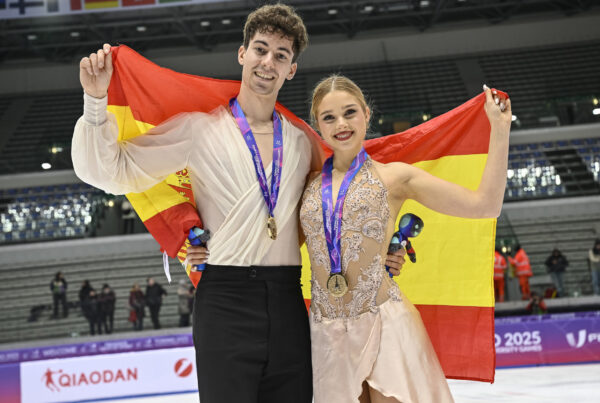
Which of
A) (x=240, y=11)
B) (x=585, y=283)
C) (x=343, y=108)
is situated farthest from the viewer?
(x=240, y=11)

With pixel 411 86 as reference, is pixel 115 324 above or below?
below

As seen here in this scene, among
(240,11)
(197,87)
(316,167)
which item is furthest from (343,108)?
(240,11)

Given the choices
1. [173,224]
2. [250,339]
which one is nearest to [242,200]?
[173,224]

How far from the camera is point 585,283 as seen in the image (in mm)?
12828

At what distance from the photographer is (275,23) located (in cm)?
260

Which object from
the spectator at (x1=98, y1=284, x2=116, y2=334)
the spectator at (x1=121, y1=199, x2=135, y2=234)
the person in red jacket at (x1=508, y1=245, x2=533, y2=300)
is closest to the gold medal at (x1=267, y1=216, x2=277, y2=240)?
the person in red jacket at (x1=508, y1=245, x2=533, y2=300)

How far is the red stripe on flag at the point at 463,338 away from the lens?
2.97 meters

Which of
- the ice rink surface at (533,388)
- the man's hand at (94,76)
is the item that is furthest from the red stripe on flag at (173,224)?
the ice rink surface at (533,388)

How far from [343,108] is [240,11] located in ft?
61.2

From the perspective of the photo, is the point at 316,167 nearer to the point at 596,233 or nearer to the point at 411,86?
the point at 596,233

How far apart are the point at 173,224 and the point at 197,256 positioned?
0.27 metres

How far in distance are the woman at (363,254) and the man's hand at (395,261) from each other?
0.07m

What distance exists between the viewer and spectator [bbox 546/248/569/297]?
42.1ft

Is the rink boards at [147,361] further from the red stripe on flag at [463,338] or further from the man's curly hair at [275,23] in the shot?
the man's curly hair at [275,23]
